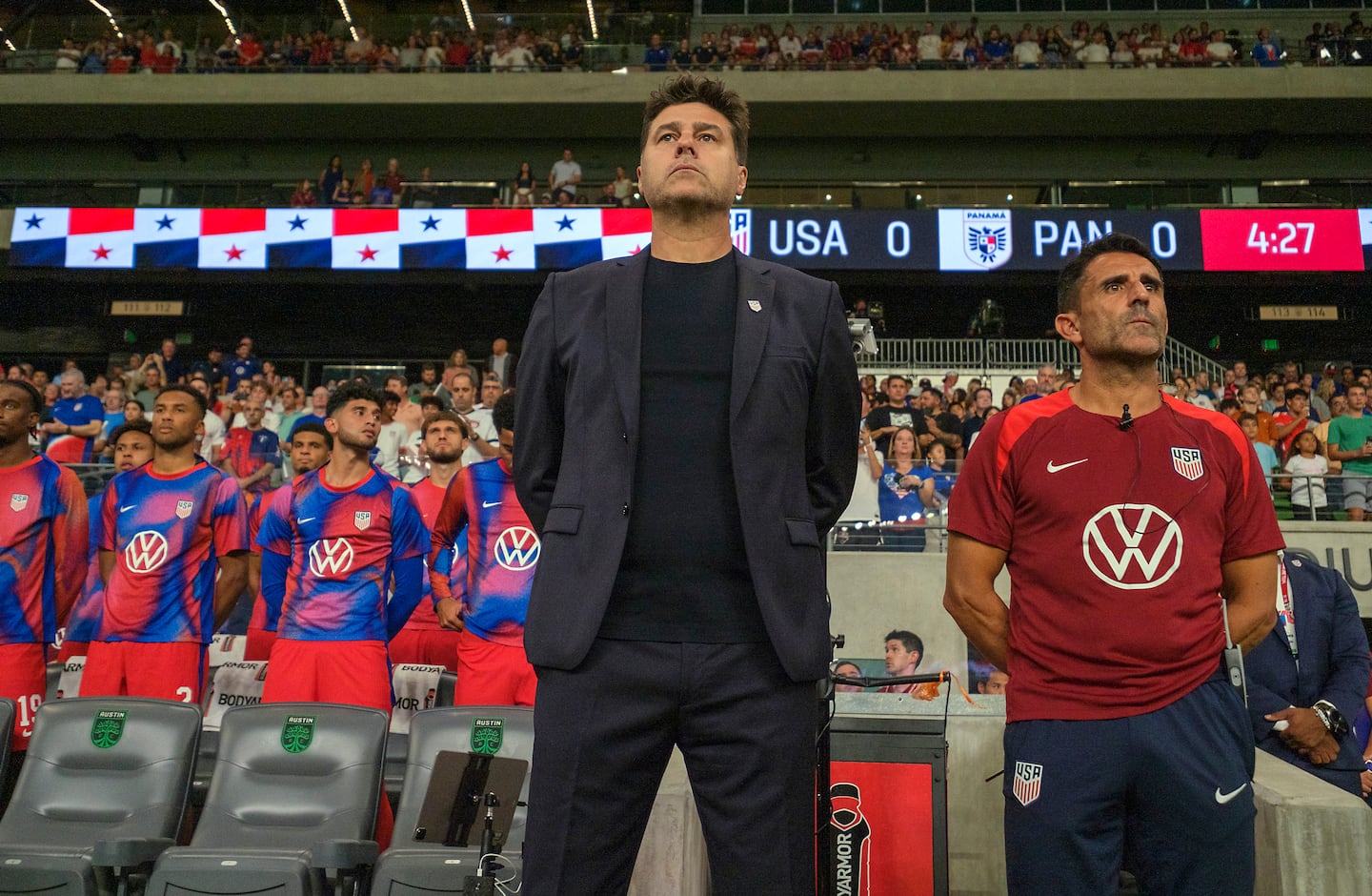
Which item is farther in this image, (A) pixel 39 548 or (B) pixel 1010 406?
(B) pixel 1010 406

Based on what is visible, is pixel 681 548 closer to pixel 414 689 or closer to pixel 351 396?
pixel 351 396

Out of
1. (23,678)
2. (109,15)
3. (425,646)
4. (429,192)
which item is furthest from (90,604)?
(109,15)

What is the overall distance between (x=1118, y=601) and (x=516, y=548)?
9.80 feet

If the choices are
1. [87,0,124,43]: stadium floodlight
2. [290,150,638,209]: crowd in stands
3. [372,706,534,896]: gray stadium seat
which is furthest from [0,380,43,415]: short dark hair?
[87,0,124,43]: stadium floodlight

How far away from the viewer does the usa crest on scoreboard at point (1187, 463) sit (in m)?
2.49

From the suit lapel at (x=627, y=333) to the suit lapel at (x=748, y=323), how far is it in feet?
0.60

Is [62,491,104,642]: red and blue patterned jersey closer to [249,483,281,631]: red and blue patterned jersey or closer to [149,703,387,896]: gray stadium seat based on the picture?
[249,483,281,631]: red and blue patterned jersey

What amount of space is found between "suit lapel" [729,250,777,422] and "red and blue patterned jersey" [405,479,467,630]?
311 centimetres

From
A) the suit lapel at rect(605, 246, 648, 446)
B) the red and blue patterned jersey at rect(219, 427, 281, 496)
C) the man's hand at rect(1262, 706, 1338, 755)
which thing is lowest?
the man's hand at rect(1262, 706, 1338, 755)

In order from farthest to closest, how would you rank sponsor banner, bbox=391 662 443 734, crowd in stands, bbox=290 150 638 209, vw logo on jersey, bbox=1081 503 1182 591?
1. crowd in stands, bbox=290 150 638 209
2. sponsor banner, bbox=391 662 443 734
3. vw logo on jersey, bbox=1081 503 1182 591

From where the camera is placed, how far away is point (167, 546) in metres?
4.93

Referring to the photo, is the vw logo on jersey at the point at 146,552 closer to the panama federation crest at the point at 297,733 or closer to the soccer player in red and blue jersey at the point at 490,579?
the soccer player in red and blue jersey at the point at 490,579

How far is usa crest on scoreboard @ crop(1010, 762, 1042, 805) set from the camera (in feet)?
7.64

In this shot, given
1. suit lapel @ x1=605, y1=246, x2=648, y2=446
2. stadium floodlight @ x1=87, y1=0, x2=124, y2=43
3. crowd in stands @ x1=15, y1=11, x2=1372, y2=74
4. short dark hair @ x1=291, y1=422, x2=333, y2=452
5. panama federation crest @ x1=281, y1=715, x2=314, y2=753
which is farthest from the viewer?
Answer: stadium floodlight @ x1=87, y1=0, x2=124, y2=43
